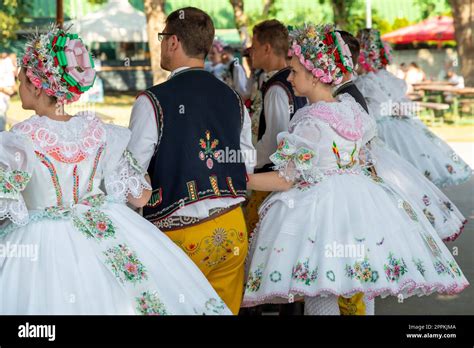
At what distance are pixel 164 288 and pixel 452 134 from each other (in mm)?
14239

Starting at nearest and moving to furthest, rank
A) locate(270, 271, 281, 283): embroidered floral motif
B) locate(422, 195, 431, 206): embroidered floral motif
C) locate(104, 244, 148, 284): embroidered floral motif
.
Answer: locate(104, 244, 148, 284): embroidered floral motif, locate(270, 271, 281, 283): embroidered floral motif, locate(422, 195, 431, 206): embroidered floral motif

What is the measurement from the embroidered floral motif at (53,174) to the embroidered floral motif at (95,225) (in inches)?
3.9

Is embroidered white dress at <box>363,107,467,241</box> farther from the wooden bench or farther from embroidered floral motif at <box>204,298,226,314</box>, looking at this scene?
the wooden bench

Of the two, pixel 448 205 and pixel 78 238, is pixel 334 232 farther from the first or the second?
pixel 448 205

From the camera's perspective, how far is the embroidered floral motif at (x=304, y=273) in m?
Answer: 4.47

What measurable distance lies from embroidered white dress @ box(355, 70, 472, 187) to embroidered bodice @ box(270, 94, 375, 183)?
3.04 metres

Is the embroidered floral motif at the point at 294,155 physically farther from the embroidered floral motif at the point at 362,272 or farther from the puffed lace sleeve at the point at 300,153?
the embroidered floral motif at the point at 362,272

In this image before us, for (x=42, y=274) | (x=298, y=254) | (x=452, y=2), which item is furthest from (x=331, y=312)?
(x=452, y=2)

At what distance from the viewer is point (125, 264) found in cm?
362

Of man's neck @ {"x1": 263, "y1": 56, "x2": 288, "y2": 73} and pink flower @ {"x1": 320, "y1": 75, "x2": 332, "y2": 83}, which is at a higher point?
man's neck @ {"x1": 263, "y1": 56, "x2": 288, "y2": 73}

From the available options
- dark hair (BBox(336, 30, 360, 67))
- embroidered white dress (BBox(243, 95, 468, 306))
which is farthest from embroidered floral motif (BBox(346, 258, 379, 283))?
dark hair (BBox(336, 30, 360, 67))

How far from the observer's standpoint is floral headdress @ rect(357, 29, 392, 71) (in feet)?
25.3

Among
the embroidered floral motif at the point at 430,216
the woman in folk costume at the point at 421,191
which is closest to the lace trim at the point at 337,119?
the woman in folk costume at the point at 421,191
